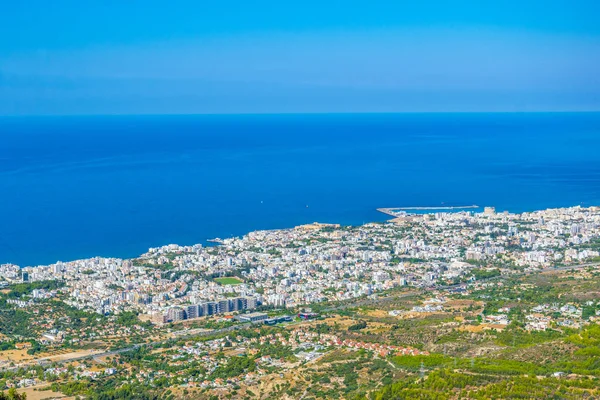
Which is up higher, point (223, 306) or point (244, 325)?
point (223, 306)

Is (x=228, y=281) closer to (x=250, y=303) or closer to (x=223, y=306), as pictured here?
(x=250, y=303)

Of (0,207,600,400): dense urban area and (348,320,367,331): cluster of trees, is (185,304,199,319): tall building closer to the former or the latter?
(0,207,600,400): dense urban area

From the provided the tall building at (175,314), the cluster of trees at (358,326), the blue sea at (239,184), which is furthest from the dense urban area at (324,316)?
the blue sea at (239,184)

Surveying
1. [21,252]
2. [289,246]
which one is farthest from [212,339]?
[21,252]

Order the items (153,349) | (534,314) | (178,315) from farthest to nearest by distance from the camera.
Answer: (178,315) < (534,314) < (153,349)

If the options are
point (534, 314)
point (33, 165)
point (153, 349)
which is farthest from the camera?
point (33, 165)

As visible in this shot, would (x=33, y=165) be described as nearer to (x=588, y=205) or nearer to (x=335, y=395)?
(x=588, y=205)

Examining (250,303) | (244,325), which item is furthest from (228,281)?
(244,325)
